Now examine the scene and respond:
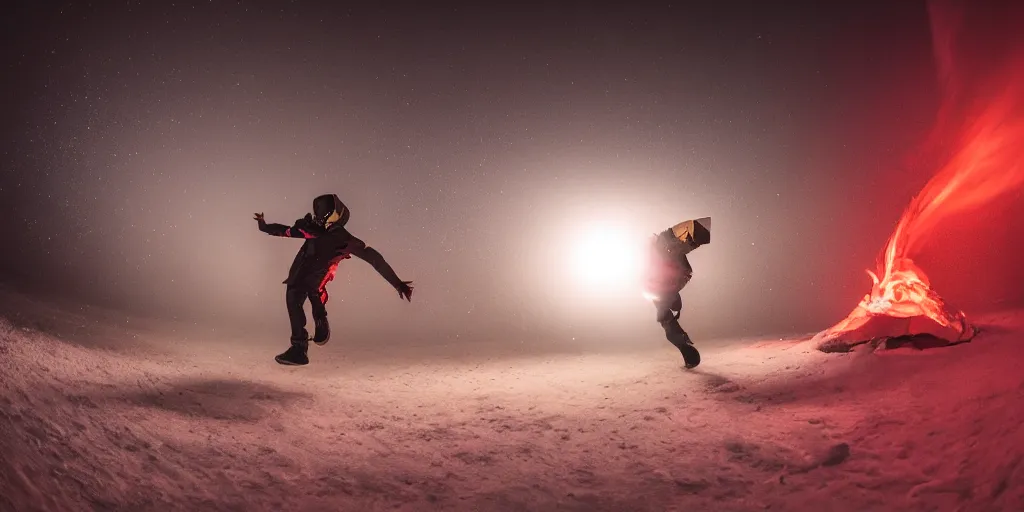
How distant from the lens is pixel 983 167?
7129 millimetres

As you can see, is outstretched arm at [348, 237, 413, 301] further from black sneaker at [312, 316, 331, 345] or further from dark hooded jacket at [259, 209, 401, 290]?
black sneaker at [312, 316, 331, 345]

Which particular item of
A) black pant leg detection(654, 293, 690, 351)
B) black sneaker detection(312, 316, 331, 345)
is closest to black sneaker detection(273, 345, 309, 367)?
black sneaker detection(312, 316, 331, 345)

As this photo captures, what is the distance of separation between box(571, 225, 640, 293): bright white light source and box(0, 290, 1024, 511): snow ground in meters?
6.86

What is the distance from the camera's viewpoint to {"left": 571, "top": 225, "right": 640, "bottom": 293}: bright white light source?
12773mm

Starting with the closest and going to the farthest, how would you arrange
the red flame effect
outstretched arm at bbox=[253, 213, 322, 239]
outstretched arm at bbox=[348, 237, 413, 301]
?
outstretched arm at bbox=[253, 213, 322, 239]
outstretched arm at bbox=[348, 237, 413, 301]
the red flame effect

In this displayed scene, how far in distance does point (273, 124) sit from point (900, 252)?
11.4 m

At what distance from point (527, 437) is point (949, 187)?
20.9ft

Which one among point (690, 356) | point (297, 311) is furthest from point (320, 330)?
point (690, 356)

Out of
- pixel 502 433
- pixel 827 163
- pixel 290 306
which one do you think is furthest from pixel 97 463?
pixel 827 163

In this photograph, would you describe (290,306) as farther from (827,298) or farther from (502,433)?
(827,298)

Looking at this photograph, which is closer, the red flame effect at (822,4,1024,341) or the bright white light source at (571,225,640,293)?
the red flame effect at (822,4,1024,341)

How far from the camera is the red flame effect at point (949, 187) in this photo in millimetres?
6258

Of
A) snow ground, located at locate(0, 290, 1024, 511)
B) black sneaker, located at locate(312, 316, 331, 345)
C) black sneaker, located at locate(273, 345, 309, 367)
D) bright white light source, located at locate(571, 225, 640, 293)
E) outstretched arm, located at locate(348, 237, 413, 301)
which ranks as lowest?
snow ground, located at locate(0, 290, 1024, 511)

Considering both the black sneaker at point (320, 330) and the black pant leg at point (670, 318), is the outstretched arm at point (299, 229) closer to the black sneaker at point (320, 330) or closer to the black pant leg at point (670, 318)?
the black sneaker at point (320, 330)
